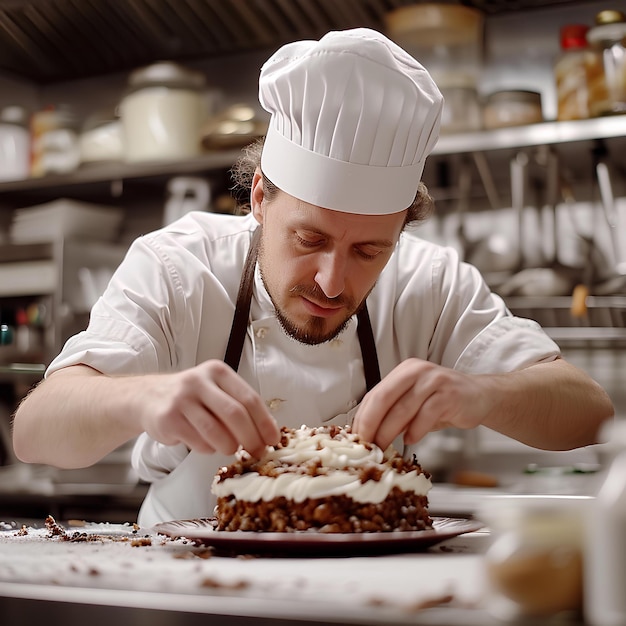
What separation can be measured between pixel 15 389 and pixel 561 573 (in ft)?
12.4

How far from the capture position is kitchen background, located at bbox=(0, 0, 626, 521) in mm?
3018

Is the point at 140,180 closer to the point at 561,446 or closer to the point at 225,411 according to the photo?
the point at 561,446

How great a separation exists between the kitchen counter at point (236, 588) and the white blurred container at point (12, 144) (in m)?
3.17

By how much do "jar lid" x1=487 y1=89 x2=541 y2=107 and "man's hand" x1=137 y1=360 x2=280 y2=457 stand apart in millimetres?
2160

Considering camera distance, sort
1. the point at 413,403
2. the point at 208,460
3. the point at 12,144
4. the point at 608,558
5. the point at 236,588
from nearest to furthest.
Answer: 1. the point at 608,558
2. the point at 236,588
3. the point at 413,403
4. the point at 208,460
5. the point at 12,144

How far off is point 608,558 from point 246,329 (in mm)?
1285

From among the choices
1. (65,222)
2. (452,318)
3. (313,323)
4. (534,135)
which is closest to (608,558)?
(313,323)

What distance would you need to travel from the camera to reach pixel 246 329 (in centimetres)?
186

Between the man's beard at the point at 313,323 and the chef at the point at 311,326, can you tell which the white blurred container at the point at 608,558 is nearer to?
the chef at the point at 311,326

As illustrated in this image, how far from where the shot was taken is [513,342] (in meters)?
1.83

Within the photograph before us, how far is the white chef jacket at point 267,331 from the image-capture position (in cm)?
181

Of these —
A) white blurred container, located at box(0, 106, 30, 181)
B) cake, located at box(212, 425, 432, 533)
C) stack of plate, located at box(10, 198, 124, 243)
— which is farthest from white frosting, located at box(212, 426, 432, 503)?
white blurred container, located at box(0, 106, 30, 181)

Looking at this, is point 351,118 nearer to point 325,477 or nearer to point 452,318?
point 452,318

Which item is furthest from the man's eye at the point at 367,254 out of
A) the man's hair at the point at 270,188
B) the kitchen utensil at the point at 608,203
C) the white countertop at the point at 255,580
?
the kitchen utensil at the point at 608,203
